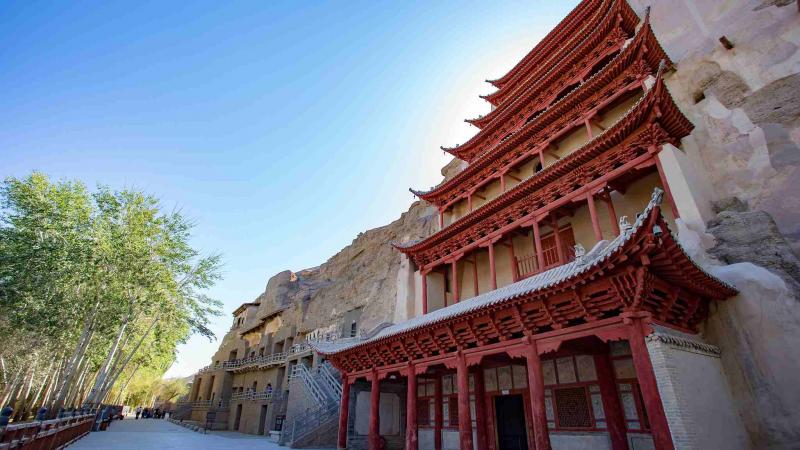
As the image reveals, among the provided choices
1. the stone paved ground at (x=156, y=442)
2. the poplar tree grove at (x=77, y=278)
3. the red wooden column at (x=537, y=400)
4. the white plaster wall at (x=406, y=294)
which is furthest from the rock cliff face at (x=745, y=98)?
the poplar tree grove at (x=77, y=278)

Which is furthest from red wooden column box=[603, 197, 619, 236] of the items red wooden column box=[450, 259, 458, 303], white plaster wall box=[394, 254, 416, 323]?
white plaster wall box=[394, 254, 416, 323]

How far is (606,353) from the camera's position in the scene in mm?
9055

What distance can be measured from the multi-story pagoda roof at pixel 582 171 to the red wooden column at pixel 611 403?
4960 mm

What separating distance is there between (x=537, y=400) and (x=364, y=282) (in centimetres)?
2284

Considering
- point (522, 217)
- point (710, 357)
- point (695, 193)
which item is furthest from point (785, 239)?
point (522, 217)

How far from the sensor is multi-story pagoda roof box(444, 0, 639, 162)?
14.2m

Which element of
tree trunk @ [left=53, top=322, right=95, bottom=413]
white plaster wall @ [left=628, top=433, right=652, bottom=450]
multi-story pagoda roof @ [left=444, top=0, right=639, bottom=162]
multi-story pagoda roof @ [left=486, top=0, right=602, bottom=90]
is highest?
multi-story pagoda roof @ [left=486, top=0, right=602, bottom=90]

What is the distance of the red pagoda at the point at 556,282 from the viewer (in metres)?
6.86

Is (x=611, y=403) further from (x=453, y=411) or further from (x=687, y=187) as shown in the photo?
(x=453, y=411)

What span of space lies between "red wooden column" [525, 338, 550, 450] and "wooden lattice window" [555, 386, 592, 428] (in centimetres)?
207

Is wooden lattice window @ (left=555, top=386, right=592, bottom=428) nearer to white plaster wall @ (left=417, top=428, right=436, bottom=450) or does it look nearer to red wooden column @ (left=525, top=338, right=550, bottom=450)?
red wooden column @ (left=525, top=338, right=550, bottom=450)

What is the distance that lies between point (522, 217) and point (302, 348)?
19770mm

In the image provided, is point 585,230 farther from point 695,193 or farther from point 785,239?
point 785,239

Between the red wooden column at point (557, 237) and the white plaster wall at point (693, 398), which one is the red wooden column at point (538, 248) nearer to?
the red wooden column at point (557, 237)
